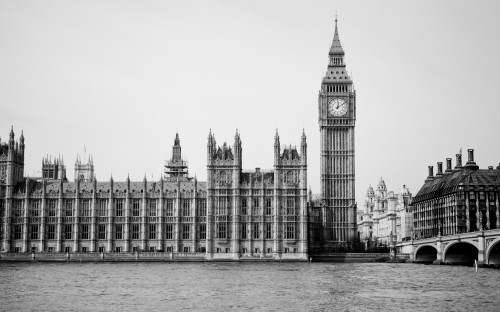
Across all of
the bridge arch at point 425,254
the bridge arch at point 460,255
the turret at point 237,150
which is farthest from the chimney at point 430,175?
the turret at point 237,150

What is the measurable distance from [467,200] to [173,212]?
2077 inches

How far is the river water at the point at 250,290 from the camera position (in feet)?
216

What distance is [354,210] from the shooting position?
504 feet

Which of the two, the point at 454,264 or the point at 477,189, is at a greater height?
the point at 477,189

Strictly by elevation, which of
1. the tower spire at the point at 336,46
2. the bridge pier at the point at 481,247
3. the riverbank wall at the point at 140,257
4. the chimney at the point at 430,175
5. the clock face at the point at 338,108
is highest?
the tower spire at the point at 336,46

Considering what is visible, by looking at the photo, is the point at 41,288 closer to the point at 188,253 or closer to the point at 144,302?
the point at 144,302

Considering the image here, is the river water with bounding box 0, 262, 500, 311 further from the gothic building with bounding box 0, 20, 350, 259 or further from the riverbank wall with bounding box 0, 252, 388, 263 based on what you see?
the gothic building with bounding box 0, 20, 350, 259

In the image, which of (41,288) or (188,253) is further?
(188,253)

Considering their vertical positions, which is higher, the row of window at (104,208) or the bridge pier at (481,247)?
the row of window at (104,208)

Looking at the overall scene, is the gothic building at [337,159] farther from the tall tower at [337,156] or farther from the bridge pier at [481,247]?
the bridge pier at [481,247]

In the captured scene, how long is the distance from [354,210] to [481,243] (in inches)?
1817

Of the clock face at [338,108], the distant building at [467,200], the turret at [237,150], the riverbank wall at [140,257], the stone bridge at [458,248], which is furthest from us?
the clock face at [338,108]

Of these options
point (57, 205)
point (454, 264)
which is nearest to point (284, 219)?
point (454, 264)

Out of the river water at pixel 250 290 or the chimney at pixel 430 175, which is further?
the chimney at pixel 430 175
